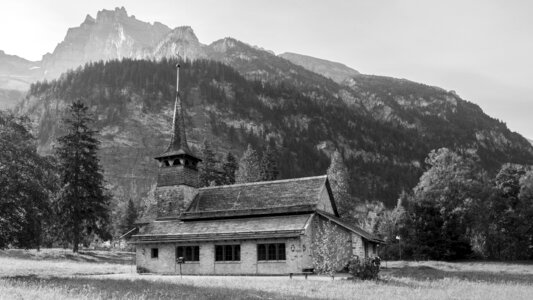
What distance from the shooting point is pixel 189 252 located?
3744 cm

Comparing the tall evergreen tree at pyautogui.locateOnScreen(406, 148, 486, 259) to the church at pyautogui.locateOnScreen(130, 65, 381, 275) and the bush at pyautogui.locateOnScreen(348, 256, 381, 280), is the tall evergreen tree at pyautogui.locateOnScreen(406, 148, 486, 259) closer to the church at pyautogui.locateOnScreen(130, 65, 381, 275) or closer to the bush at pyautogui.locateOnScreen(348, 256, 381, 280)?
the church at pyautogui.locateOnScreen(130, 65, 381, 275)

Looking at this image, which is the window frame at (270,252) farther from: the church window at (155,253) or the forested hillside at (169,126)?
the forested hillside at (169,126)

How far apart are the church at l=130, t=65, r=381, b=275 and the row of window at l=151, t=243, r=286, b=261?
0.07m

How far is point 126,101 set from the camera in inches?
6762

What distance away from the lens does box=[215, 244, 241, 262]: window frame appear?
35688mm

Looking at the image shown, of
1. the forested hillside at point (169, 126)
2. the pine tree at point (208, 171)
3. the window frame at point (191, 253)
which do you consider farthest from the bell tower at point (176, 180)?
the forested hillside at point (169, 126)

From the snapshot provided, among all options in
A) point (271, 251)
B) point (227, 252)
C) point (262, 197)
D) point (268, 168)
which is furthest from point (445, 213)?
point (227, 252)

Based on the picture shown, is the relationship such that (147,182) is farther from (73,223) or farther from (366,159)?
(73,223)

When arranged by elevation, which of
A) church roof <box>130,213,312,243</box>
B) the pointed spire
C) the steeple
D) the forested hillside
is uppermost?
the forested hillside

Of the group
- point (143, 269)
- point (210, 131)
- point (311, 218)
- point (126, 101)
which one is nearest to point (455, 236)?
point (311, 218)

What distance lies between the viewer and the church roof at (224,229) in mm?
33750

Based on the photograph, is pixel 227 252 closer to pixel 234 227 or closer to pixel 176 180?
pixel 234 227

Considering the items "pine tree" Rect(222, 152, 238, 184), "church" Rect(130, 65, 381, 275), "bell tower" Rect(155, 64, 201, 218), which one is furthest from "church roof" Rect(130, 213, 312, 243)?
"pine tree" Rect(222, 152, 238, 184)

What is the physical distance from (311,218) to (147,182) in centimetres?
12017
